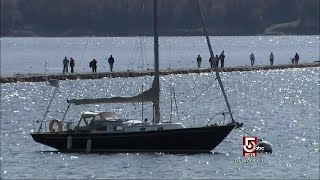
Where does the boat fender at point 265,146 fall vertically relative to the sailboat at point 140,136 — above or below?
below

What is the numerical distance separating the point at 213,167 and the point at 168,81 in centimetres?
5847

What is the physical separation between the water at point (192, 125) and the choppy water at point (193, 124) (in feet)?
0.12

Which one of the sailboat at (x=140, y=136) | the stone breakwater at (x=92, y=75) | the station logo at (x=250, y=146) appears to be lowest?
the station logo at (x=250, y=146)

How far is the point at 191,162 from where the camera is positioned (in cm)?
4953

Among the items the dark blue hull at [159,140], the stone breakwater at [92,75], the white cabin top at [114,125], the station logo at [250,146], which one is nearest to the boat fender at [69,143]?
the dark blue hull at [159,140]

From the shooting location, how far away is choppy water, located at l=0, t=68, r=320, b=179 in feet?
155

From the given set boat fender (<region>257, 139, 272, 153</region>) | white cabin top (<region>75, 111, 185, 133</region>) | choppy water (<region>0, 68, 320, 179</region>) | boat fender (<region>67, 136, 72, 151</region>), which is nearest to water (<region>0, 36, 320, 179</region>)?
choppy water (<region>0, 68, 320, 179</region>)

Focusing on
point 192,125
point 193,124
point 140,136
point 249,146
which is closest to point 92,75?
point 193,124

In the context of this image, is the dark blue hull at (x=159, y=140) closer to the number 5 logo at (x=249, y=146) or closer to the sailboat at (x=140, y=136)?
the sailboat at (x=140, y=136)

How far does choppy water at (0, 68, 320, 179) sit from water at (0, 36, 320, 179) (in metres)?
0.04

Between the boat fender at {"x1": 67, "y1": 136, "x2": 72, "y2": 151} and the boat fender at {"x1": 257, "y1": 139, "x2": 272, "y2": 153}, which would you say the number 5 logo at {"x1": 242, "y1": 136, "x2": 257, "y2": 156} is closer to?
the boat fender at {"x1": 257, "y1": 139, "x2": 272, "y2": 153}

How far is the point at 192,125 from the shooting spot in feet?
207

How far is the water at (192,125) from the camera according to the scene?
47375 mm

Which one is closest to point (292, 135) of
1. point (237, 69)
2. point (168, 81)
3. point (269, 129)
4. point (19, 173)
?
point (269, 129)
